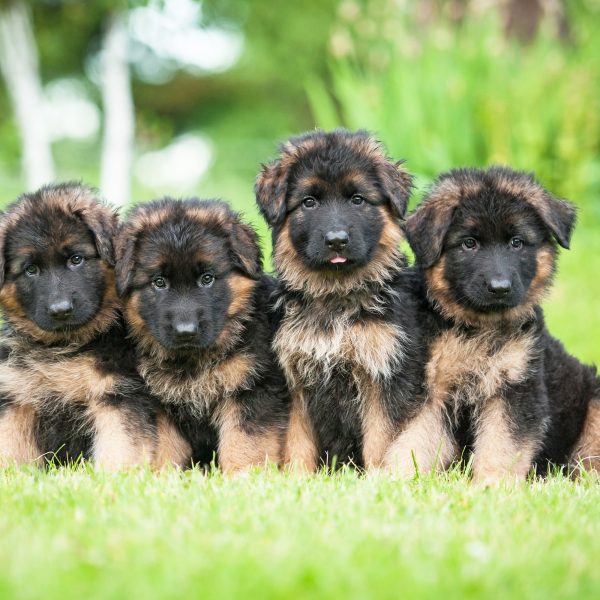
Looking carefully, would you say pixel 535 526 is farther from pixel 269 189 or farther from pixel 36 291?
pixel 36 291

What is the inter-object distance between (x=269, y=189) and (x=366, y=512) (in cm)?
220

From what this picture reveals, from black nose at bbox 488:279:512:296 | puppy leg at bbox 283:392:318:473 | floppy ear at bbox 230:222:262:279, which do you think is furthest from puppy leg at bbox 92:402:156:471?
black nose at bbox 488:279:512:296

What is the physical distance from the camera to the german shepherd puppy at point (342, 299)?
5.31 meters

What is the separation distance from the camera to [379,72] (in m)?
12.1

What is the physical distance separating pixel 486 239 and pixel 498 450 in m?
1.23

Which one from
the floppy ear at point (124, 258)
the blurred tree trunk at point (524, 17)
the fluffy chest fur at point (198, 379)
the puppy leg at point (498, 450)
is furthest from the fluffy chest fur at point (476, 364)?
the blurred tree trunk at point (524, 17)

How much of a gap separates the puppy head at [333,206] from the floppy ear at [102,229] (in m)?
0.93

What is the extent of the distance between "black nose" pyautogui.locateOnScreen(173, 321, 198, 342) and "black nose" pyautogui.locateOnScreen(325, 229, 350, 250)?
90 centimetres

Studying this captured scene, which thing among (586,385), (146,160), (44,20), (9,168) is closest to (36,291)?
(586,385)

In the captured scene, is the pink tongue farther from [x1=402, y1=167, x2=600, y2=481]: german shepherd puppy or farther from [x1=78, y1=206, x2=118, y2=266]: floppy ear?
[x1=78, y1=206, x2=118, y2=266]: floppy ear

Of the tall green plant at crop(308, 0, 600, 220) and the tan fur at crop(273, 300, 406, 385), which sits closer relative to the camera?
the tan fur at crop(273, 300, 406, 385)

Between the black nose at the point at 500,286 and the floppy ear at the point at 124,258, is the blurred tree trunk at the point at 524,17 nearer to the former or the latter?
the black nose at the point at 500,286

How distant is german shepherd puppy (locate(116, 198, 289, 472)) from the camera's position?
5344 mm

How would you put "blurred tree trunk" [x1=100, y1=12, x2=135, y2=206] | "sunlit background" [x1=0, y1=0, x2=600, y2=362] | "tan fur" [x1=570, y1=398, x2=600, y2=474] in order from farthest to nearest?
"blurred tree trunk" [x1=100, y1=12, x2=135, y2=206]
"sunlit background" [x1=0, y1=0, x2=600, y2=362]
"tan fur" [x1=570, y1=398, x2=600, y2=474]
